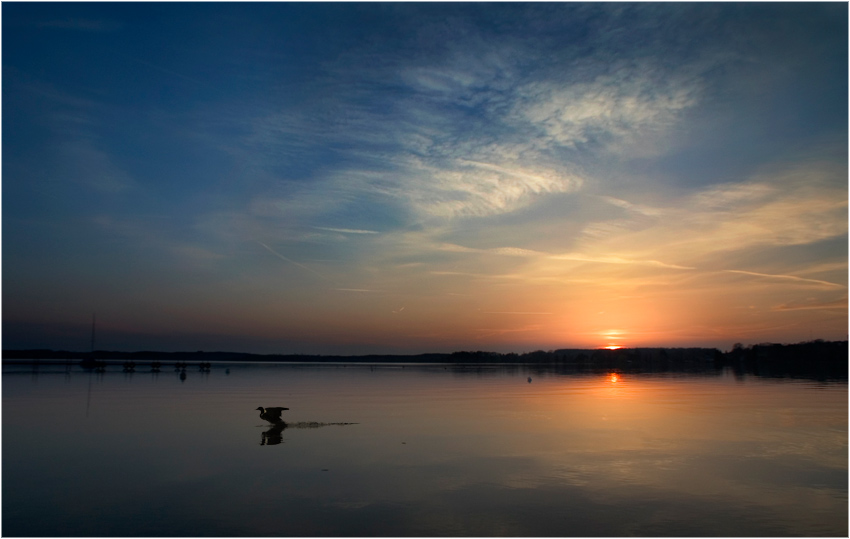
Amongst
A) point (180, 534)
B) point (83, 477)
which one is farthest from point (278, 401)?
point (180, 534)

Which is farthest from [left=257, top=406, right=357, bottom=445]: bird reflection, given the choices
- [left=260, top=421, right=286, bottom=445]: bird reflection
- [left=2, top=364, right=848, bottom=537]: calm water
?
[left=2, top=364, right=848, bottom=537]: calm water

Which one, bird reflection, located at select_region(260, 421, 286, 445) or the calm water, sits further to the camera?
bird reflection, located at select_region(260, 421, 286, 445)

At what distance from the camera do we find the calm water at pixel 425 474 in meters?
13.9

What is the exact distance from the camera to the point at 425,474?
18891mm

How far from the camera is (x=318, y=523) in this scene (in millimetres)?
13820

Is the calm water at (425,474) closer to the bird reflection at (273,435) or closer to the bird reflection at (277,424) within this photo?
the bird reflection at (273,435)

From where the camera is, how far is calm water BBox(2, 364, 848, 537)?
13898mm

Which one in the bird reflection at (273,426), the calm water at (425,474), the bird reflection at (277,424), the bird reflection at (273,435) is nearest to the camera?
the calm water at (425,474)

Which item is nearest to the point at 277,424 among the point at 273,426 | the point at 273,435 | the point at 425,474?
the point at 273,426

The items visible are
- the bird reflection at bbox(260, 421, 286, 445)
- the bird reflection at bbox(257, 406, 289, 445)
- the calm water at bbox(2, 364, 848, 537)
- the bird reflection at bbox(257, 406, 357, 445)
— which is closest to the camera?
the calm water at bbox(2, 364, 848, 537)

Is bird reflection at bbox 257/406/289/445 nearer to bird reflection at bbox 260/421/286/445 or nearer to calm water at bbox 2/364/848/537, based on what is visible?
bird reflection at bbox 260/421/286/445

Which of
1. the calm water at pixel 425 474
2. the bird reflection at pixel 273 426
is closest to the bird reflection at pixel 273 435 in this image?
the bird reflection at pixel 273 426

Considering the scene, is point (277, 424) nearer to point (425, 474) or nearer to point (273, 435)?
point (273, 435)

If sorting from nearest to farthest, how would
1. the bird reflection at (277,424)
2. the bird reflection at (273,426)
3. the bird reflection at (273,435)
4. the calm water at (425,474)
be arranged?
1. the calm water at (425,474)
2. the bird reflection at (273,435)
3. the bird reflection at (273,426)
4. the bird reflection at (277,424)
